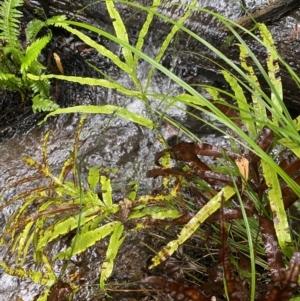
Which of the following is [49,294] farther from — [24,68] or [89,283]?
[24,68]

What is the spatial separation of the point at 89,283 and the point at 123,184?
2.46 feet

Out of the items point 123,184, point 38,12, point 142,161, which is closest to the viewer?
point 123,184

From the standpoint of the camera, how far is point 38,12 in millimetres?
3814

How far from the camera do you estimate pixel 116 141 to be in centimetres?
308

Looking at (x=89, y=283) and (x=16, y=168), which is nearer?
(x=89, y=283)

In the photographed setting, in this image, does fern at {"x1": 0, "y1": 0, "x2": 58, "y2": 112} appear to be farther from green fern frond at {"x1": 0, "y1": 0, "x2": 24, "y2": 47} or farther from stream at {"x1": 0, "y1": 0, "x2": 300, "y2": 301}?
stream at {"x1": 0, "y1": 0, "x2": 300, "y2": 301}

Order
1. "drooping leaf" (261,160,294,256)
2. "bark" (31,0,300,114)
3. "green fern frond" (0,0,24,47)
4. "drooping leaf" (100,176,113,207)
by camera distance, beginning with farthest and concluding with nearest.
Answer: "green fern frond" (0,0,24,47)
"bark" (31,0,300,114)
"drooping leaf" (100,176,113,207)
"drooping leaf" (261,160,294,256)

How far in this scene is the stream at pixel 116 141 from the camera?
7.38 ft

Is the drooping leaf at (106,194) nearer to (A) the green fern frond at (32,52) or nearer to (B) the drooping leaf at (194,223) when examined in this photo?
(B) the drooping leaf at (194,223)

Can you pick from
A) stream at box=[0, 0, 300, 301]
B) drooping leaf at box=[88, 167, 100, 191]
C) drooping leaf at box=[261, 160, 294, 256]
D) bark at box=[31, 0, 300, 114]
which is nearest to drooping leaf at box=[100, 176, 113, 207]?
drooping leaf at box=[88, 167, 100, 191]

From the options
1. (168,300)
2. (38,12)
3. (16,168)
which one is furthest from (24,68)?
(168,300)

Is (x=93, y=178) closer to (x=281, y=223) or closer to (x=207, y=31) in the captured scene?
(x=281, y=223)

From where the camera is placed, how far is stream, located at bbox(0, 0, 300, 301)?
2250 mm

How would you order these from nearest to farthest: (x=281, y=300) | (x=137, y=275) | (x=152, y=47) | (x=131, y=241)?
(x=281, y=300)
(x=137, y=275)
(x=131, y=241)
(x=152, y=47)
